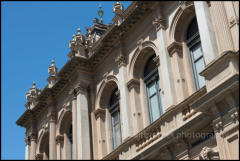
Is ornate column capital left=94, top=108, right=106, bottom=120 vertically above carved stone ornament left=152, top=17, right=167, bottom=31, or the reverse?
carved stone ornament left=152, top=17, right=167, bottom=31

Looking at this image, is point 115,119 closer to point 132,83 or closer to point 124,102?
point 124,102

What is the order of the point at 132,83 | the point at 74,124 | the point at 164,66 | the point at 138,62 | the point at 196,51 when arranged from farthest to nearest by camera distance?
the point at 74,124 → the point at 138,62 → the point at 132,83 → the point at 164,66 → the point at 196,51

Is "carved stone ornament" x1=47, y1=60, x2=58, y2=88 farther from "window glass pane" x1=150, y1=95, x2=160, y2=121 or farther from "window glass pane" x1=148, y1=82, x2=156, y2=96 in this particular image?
"window glass pane" x1=150, y1=95, x2=160, y2=121

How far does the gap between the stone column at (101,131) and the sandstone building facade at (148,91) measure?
0.05 m

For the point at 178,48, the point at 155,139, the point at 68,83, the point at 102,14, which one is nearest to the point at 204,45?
the point at 178,48

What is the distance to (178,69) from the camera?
2019cm

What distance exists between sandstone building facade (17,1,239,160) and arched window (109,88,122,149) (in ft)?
0.18

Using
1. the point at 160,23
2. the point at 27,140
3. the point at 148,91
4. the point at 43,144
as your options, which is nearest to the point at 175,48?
the point at 160,23

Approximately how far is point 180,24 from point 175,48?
1.15 m

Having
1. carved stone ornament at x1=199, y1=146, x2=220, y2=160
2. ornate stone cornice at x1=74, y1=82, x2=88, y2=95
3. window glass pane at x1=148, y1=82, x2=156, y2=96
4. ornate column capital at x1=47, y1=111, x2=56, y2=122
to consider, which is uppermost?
ornate stone cornice at x1=74, y1=82, x2=88, y2=95

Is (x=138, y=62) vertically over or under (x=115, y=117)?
over

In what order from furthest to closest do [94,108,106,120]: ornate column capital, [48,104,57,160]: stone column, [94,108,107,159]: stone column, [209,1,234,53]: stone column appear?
[48,104,57,160]: stone column, [94,108,106,120]: ornate column capital, [94,108,107,159]: stone column, [209,1,234,53]: stone column

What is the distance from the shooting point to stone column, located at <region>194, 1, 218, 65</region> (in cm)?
1724

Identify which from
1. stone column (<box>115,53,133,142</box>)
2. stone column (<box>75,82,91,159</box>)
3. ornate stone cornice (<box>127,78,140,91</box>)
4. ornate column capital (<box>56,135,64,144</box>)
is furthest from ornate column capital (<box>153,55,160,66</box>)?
ornate column capital (<box>56,135,64,144</box>)
